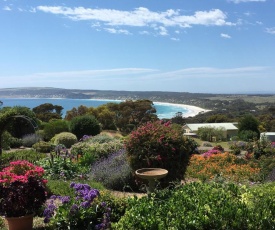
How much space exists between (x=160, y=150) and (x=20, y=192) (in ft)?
12.7

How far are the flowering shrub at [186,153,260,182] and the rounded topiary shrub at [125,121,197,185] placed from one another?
2258 millimetres

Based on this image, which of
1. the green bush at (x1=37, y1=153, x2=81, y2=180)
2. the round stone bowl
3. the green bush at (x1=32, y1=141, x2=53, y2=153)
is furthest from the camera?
the green bush at (x1=32, y1=141, x2=53, y2=153)

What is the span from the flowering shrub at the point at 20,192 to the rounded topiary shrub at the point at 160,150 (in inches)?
125

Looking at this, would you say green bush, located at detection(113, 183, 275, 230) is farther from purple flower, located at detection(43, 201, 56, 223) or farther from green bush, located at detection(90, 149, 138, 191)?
green bush, located at detection(90, 149, 138, 191)

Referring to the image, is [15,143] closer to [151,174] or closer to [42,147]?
[42,147]

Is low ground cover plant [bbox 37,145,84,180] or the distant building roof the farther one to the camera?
the distant building roof

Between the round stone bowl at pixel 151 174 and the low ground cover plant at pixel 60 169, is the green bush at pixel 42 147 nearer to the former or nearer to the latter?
the low ground cover plant at pixel 60 169

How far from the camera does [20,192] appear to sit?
5.98 m

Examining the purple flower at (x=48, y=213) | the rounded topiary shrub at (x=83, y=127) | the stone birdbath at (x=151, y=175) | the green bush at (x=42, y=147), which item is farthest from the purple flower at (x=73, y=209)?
the rounded topiary shrub at (x=83, y=127)

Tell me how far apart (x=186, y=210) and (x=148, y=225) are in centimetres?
62

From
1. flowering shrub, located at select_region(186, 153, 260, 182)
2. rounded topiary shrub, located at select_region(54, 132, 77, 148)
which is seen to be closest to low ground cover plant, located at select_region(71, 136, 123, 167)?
flowering shrub, located at select_region(186, 153, 260, 182)

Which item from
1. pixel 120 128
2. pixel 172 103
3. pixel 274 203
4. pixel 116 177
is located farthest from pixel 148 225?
pixel 172 103

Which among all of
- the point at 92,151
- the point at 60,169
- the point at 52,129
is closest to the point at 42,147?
the point at 92,151

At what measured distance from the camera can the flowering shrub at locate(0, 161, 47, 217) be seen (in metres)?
5.99
